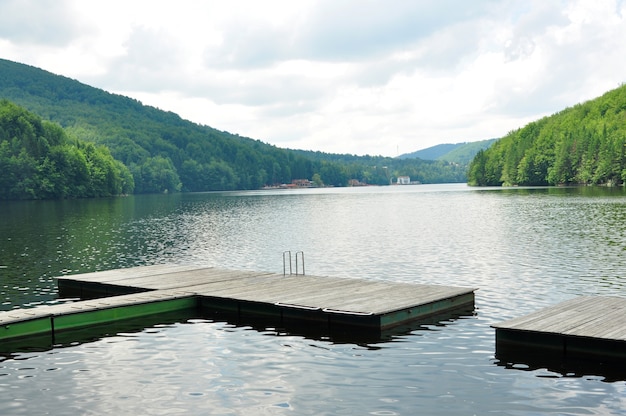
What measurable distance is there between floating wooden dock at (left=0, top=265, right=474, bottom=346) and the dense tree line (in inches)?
5246

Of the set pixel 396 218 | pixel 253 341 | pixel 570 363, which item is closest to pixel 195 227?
pixel 396 218

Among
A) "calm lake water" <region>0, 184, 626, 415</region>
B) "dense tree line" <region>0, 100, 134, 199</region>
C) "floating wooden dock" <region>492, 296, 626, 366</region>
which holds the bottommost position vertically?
"calm lake water" <region>0, 184, 626, 415</region>

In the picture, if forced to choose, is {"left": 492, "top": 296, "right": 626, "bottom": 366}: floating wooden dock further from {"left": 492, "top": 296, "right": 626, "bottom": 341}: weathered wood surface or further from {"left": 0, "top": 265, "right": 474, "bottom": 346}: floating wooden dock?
{"left": 0, "top": 265, "right": 474, "bottom": 346}: floating wooden dock

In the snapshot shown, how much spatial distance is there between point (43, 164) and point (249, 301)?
145m

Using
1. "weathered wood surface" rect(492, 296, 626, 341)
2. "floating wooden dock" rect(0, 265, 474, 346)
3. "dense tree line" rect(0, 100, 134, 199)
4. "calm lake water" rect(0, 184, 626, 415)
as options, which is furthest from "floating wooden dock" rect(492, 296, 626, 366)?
"dense tree line" rect(0, 100, 134, 199)

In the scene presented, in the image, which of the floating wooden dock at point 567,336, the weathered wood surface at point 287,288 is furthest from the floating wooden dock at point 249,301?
the floating wooden dock at point 567,336

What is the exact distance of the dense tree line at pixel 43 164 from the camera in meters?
155

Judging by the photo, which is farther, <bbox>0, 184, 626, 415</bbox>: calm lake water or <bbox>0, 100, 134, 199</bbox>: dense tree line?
<bbox>0, 100, 134, 199</bbox>: dense tree line

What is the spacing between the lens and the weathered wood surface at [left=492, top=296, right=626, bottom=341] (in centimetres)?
1856

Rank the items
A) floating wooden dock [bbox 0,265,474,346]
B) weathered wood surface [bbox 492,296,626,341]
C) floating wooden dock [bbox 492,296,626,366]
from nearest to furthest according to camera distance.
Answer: floating wooden dock [bbox 492,296,626,366] → weathered wood surface [bbox 492,296,626,341] → floating wooden dock [bbox 0,265,474,346]

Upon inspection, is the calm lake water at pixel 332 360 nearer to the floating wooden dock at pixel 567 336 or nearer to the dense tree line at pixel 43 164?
the floating wooden dock at pixel 567 336

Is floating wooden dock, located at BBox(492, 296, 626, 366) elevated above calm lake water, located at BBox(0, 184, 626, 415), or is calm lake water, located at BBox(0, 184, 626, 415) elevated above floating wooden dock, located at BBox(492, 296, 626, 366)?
floating wooden dock, located at BBox(492, 296, 626, 366)

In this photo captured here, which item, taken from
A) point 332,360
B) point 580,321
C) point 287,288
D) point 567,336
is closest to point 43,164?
point 287,288

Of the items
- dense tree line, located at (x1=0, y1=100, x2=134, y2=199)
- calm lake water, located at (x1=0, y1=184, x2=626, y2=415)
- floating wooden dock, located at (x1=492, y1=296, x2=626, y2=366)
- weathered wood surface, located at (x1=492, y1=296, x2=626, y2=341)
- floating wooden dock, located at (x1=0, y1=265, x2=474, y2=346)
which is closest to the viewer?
calm lake water, located at (x1=0, y1=184, x2=626, y2=415)
